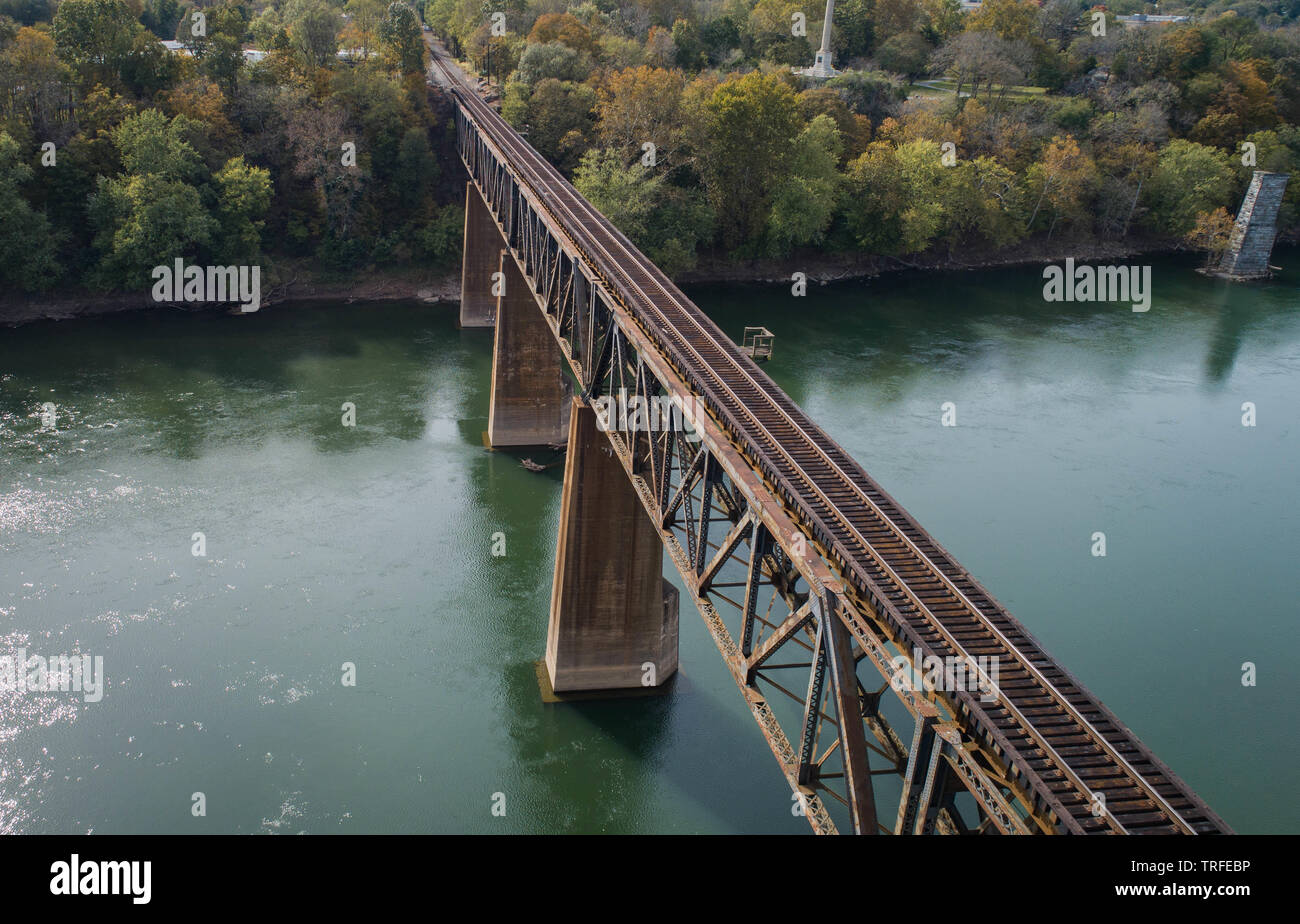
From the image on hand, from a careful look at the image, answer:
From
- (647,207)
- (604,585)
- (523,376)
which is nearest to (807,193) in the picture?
(647,207)

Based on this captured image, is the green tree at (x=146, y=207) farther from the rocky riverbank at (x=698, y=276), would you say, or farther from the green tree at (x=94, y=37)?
the green tree at (x=94, y=37)

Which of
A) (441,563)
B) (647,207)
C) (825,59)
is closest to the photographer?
(441,563)

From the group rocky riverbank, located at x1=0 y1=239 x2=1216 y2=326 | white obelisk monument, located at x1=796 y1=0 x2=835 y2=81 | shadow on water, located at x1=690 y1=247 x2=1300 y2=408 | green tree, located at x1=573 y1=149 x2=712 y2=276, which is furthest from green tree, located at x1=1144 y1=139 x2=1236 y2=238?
green tree, located at x1=573 y1=149 x2=712 y2=276

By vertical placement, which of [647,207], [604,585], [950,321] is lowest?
[604,585]

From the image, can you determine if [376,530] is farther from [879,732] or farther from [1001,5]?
[1001,5]

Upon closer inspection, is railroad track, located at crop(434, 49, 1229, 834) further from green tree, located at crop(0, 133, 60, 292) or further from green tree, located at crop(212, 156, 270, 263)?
green tree, located at crop(0, 133, 60, 292)

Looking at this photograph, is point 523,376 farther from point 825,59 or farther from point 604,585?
point 825,59
